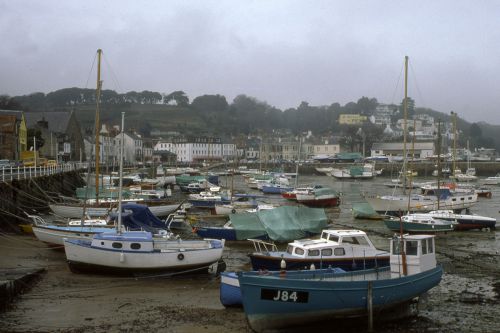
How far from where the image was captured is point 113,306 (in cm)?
1750

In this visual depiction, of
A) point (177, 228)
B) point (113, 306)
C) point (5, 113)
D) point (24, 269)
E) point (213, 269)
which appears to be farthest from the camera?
point (5, 113)

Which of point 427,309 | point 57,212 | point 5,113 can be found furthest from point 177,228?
point 5,113

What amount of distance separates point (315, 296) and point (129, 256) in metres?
8.98

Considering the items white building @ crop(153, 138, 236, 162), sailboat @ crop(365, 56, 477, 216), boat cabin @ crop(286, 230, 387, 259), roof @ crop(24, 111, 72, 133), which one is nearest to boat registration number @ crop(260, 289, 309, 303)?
boat cabin @ crop(286, 230, 387, 259)

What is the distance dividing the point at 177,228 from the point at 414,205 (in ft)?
68.8

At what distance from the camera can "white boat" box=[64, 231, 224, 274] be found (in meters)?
21.2

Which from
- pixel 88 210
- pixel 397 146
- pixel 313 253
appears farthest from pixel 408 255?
pixel 397 146

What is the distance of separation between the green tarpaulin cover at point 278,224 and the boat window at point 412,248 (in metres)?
11.7

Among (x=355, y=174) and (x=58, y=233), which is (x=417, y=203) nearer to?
(x=58, y=233)

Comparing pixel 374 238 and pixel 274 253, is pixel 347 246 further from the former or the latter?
pixel 374 238

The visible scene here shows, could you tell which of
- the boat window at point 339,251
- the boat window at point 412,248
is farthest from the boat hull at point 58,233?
the boat window at point 412,248

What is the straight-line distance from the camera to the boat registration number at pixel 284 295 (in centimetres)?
1476

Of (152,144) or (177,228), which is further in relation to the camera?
(152,144)

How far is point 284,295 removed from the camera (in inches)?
583
